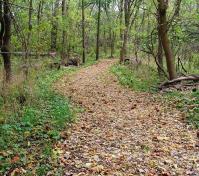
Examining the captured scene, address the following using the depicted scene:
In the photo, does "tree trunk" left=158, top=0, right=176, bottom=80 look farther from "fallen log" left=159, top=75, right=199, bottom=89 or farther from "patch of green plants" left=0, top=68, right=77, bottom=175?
"patch of green plants" left=0, top=68, right=77, bottom=175

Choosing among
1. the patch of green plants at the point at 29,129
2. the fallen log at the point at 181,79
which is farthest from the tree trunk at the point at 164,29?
the patch of green plants at the point at 29,129

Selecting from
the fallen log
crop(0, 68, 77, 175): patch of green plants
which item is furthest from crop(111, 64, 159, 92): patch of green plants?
crop(0, 68, 77, 175): patch of green plants

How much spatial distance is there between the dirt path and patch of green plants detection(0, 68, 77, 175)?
0.35 meters

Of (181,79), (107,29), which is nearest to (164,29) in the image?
(181,79)

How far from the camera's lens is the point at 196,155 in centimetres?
706

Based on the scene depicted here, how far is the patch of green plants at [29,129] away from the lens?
6.11 metres

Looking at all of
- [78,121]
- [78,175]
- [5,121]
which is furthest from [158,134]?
[5,121]

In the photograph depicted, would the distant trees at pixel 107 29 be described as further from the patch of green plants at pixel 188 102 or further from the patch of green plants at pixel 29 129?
the patch of green plants at pixel 188 102

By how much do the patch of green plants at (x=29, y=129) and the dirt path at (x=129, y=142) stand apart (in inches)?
13.9

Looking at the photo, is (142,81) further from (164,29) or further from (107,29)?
(107,29)

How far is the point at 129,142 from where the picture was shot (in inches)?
308

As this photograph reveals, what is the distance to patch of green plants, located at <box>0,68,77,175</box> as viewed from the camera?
6.11 meters

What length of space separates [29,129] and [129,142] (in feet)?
7.91

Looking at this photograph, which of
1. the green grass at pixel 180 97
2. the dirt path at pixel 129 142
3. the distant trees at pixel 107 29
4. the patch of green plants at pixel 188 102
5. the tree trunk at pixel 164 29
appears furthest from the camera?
the distant trees at pixel 107 29
